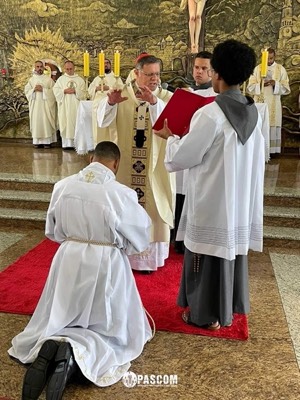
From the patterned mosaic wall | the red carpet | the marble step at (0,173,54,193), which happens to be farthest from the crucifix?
the red carpet

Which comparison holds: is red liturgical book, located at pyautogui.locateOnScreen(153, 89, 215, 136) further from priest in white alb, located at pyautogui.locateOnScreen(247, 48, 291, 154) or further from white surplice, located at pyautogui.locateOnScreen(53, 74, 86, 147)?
white surplice, located at pyautogui.locateOnScreen(53, 74, 86, 147)

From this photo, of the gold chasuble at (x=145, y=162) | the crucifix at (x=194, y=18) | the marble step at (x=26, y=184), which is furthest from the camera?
the crucifix at (x=194, y=18)

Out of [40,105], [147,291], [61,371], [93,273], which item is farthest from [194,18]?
[61,371]

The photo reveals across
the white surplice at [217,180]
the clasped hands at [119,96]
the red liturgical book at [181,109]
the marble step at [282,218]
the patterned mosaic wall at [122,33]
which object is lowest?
the marble step at [282,218]

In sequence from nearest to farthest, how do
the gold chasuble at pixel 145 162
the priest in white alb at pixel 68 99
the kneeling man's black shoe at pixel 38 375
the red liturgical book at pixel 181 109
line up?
the kneeling man's black shoe at pixel 38 375 < the red liturgical book at pixel 181 109 < the gold chasuble at pixel 145 162 < the priest in white alb at pixel 68 99

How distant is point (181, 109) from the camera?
278 cm

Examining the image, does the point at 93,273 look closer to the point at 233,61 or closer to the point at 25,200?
the point at 233,61

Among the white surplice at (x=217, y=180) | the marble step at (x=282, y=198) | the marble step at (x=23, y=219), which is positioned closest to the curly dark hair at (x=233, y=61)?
the white surplice at (x=217, y=180)

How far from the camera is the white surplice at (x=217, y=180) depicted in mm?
2523

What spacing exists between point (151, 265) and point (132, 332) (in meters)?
1.26

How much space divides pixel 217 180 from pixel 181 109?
54cm

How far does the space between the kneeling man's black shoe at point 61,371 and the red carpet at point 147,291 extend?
899 mm

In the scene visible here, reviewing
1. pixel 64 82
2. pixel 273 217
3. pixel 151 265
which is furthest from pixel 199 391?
pixel 64 82

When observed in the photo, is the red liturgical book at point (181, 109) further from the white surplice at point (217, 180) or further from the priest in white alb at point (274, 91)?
the priest in white alb at point (274, 91)
